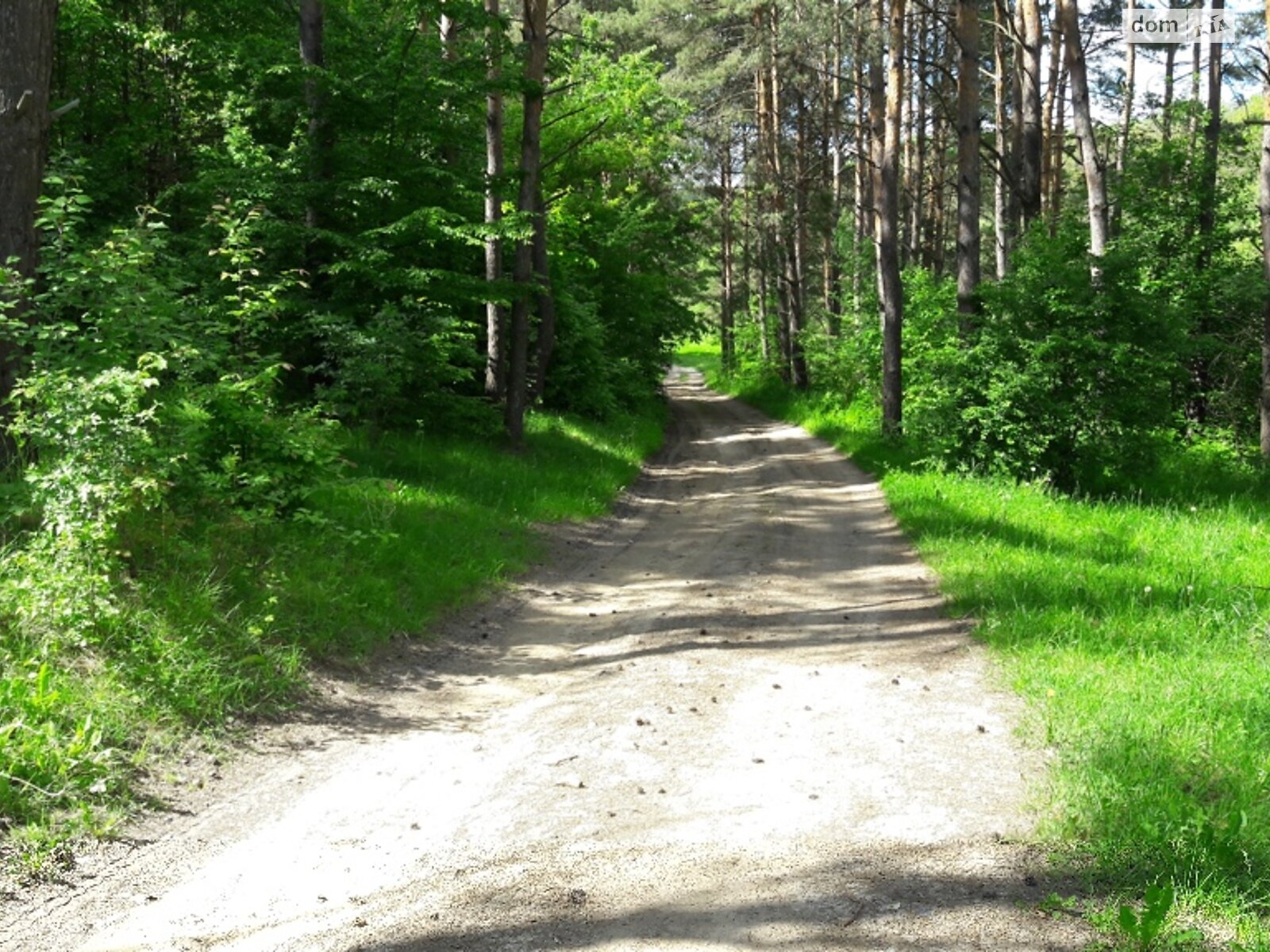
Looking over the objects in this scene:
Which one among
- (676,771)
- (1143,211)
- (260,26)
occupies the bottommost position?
(676,771)

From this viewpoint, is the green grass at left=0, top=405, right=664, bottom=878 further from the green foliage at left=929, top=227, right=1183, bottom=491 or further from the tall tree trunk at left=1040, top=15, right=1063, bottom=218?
the tall tree trunk at left=1040, top=15, right=1063, bottom=218

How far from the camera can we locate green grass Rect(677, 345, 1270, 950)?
165 inches

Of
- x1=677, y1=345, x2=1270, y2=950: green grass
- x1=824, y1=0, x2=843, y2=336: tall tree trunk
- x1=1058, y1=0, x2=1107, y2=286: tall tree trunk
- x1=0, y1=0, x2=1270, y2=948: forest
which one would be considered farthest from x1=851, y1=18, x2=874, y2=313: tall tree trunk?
x1=677, y1=345, x2=1270, y2=950: green grass

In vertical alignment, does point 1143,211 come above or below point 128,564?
above

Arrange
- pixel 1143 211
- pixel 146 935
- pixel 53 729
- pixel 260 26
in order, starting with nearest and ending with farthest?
1. pixel 146 935
2. pixel 53 729
3. pixel 260 26
4. pixel 1143 211

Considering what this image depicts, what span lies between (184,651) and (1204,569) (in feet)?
27.3

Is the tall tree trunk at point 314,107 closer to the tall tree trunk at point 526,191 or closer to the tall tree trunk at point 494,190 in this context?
the tall tree trunk at point 494,190

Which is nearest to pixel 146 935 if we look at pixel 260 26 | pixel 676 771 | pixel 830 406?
pixel 676 771

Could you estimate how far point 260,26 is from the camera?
16234 millimetres

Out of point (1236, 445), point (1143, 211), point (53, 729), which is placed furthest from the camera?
point (1143, 211)

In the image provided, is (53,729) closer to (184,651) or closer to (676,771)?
(184,651)

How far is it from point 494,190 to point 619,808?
11413 millimetres
